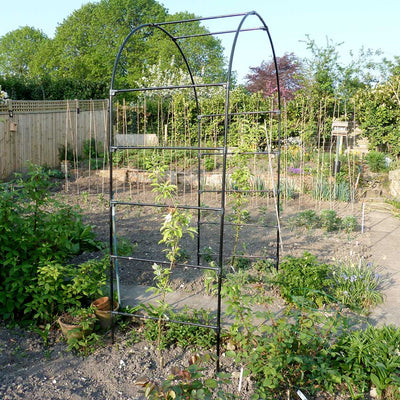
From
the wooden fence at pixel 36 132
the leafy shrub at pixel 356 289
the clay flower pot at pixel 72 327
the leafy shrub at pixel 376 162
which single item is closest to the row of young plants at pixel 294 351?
the clay flower pot at pixel 72 327

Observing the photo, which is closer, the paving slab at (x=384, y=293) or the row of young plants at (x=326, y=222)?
the paving slab at (x=384, y=293)

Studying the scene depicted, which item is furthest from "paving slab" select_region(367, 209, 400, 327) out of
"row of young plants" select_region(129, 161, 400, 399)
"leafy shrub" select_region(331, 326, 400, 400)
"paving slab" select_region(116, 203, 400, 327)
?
"row of young plants" select_region(129, 161, 400, 399)

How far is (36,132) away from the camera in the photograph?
33.0 ft

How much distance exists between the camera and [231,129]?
34.3 ft

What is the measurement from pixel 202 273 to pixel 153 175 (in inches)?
58.3

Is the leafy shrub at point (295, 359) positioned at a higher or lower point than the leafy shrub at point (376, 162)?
lower

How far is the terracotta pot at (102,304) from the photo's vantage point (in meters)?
2.90

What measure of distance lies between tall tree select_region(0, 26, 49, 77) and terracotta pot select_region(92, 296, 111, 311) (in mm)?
32064

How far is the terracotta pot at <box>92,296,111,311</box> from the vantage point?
290 centimetres

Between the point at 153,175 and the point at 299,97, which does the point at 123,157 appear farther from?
the point at 153,175

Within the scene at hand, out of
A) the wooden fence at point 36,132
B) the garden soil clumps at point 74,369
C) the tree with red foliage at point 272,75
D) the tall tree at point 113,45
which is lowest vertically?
the garden soil clumps at point 74,369

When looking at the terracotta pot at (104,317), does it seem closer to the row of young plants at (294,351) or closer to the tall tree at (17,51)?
the row of young plants at (294,351)

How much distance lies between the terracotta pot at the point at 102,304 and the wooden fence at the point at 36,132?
584cm

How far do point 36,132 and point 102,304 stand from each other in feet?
27.3
